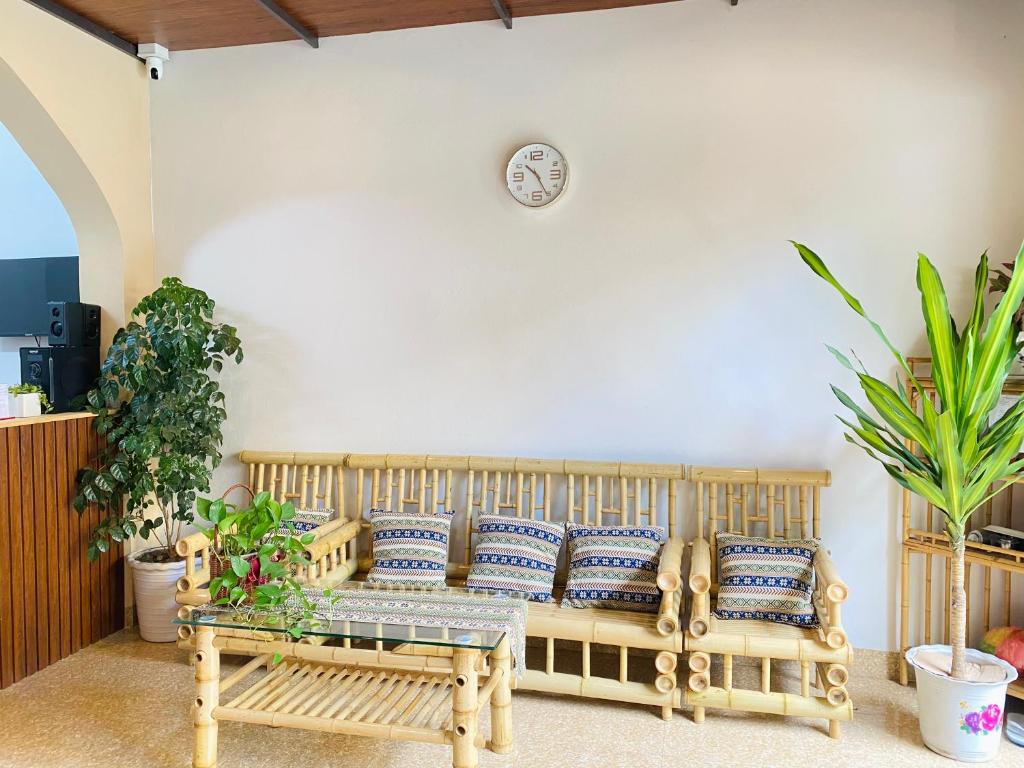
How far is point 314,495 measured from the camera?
13.0 ft

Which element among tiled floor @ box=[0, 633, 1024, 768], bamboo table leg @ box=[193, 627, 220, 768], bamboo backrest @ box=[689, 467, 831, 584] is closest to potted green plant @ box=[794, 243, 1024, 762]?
tiled floor @ box=[0, 633, 1024, 768]

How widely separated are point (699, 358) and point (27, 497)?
3139 mm

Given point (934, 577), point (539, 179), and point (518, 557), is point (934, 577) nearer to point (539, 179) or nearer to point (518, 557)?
point (518, 557)

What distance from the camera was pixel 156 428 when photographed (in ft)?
12.2

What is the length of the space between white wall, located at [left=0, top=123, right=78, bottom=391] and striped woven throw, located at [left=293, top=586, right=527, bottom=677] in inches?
120

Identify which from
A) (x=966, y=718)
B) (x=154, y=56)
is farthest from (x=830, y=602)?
(x=154, y=56)

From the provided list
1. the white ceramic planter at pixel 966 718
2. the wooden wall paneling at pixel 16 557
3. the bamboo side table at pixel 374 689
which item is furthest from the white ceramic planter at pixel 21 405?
the white ceramic planter at pixel 966 718

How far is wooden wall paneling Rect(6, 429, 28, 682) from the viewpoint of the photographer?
135 inches

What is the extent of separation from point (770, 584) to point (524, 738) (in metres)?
1.16

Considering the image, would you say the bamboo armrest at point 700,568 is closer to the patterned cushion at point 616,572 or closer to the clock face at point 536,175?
the patterned cushion at point 616,572

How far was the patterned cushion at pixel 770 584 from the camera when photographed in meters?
3.12

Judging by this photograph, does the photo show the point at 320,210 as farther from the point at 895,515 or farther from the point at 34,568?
the point at 895,515

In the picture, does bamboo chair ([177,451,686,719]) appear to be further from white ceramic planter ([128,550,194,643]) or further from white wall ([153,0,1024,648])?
white ceramic planter ([128,550,194,643])

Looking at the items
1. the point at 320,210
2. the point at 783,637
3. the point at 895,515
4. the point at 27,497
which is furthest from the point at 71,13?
the point at 895,515
